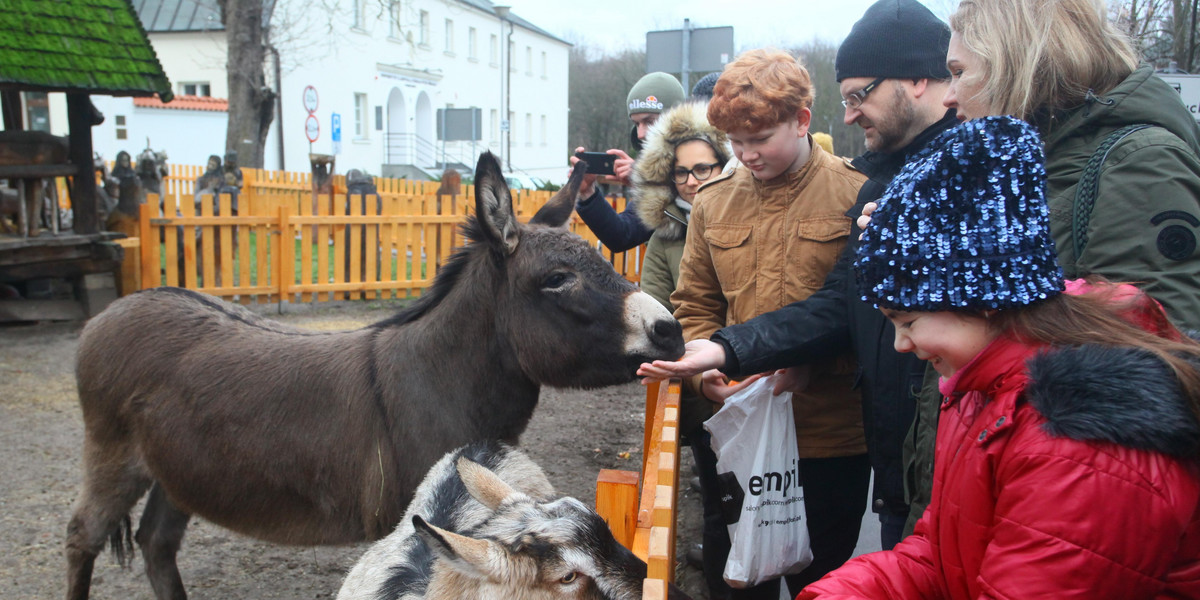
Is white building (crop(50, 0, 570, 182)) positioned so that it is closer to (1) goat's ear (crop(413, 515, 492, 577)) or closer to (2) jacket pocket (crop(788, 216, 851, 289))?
(2) jacket pocket (crop(788, 216, 851, 289))

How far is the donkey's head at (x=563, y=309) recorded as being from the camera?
2754mm

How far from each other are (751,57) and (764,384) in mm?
1114

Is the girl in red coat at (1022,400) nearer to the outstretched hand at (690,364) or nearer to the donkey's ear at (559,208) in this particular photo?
the outstretched hand at (690,364)

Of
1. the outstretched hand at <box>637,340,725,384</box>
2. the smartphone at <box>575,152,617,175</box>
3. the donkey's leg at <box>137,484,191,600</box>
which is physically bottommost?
the donkey's leg at <box>137,484,191,600</box>

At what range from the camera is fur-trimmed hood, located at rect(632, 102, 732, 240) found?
3869 millimetres

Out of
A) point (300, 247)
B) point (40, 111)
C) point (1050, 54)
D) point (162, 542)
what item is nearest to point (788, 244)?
point (1050, 54)

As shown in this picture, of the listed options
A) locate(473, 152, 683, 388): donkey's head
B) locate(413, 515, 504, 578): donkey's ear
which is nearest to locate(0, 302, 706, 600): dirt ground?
locate(473, 152, 683, 388): donkey's head

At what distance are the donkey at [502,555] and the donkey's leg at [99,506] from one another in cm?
174

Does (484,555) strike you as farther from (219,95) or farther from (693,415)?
(219,95)

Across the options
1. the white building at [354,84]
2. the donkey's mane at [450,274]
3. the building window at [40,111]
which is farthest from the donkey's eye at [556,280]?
the building window at [40,111]

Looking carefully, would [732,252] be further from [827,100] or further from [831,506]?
[827,100]

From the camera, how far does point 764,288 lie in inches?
112

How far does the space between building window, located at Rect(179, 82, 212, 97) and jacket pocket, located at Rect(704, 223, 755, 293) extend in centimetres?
3792

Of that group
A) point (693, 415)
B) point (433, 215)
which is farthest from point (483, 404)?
point (433, 215)
